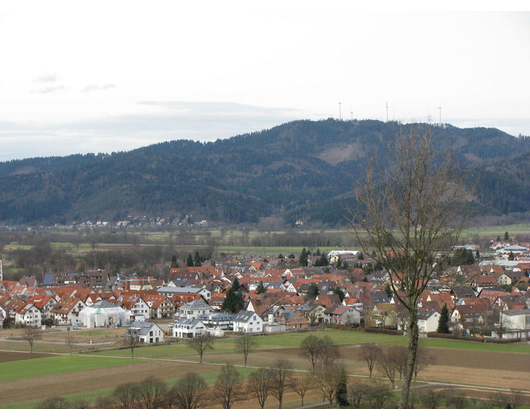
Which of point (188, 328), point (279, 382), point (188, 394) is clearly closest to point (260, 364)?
point (279, 382)

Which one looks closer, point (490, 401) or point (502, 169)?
point (490, 401)

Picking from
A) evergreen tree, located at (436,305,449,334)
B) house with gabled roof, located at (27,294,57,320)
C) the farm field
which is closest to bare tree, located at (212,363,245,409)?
the farm field

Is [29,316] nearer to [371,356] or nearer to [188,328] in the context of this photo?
[188,328]

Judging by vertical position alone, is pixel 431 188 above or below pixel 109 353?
above

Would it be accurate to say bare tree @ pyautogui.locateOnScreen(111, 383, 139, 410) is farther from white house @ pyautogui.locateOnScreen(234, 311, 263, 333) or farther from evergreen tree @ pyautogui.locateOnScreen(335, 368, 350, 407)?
white house @ pyautogui.locateOnScreen(234, 311, 263, 333)

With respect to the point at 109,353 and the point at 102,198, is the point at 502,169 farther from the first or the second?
the point at 109,353

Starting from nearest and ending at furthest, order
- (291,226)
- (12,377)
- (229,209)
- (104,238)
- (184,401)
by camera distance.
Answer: (184,401), (12,377), (104,238), (291,226), (229,209)
